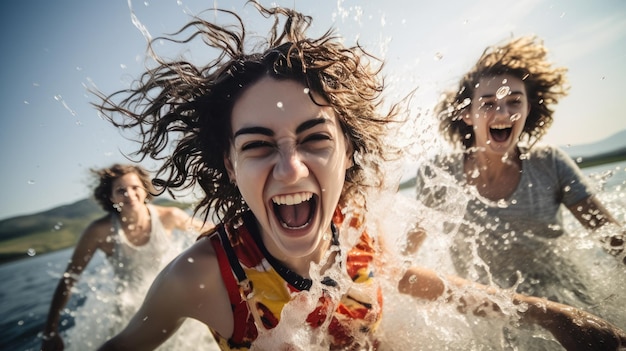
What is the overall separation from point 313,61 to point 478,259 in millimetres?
2829

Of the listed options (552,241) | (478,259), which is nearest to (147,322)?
(478,259)

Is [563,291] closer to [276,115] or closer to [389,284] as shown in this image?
[389,284]

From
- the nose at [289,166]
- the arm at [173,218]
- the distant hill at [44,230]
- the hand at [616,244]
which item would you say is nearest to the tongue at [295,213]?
the nose at [289,166]

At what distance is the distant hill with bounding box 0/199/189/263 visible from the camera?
62.5 m

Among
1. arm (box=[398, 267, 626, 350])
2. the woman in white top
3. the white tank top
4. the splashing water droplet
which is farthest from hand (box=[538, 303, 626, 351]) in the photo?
the white tank top

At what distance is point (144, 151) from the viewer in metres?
2.66

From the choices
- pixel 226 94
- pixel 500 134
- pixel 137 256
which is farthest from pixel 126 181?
pixel 500 134

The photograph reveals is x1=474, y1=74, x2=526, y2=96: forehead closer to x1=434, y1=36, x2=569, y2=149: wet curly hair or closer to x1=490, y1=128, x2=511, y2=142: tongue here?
Result: x1=434, y1=36, x2=569, y2=149: wet curly hair

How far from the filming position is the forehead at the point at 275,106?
1.88m

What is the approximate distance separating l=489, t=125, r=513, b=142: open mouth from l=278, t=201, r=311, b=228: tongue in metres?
2.44

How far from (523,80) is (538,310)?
8.52 feet

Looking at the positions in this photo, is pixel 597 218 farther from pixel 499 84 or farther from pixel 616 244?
pixel 499 84

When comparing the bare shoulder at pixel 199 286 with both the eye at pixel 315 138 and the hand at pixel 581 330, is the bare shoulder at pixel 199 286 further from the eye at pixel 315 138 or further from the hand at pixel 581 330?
the hand at pixel 581 330

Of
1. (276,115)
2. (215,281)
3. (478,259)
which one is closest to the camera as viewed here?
(276,115)
